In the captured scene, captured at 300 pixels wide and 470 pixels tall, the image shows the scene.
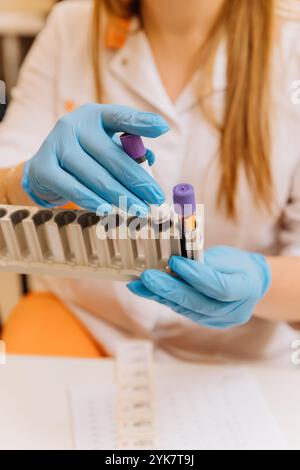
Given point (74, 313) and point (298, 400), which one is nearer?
point (298, 400)

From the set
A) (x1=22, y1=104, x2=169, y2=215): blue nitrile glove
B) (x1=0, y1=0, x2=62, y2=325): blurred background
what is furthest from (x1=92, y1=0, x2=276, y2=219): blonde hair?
(x1=0, y1=0, x2=62, y2=325): blurred background

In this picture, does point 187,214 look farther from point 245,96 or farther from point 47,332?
point 47,332

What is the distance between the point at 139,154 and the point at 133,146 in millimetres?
12

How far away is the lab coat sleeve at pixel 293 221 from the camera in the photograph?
33.0 inches

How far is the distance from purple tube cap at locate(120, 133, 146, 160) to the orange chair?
466mm

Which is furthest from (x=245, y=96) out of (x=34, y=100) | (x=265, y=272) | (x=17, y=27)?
(x=17, y=27)

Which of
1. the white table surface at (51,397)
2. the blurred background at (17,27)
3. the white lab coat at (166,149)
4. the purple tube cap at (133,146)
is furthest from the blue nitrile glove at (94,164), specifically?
the blurred background at (17,27)

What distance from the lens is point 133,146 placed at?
549 millimetres

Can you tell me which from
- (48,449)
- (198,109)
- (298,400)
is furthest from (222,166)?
(48,449)

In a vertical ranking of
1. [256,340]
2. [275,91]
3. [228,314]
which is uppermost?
[275,91]

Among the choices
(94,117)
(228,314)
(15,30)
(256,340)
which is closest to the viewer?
(94,117)

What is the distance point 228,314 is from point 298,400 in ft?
0.65
